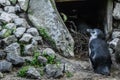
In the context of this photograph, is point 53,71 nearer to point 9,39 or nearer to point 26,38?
point 26,38

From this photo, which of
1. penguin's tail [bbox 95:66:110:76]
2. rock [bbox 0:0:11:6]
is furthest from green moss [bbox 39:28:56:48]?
penguin's tail [bbox 95:66:110:76]

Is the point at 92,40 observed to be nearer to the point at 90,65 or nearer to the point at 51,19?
the point at 90,65

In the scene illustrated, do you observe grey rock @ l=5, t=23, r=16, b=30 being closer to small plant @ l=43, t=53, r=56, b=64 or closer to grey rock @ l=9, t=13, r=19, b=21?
grey rock @ l=9, t=13, r=19, b=21

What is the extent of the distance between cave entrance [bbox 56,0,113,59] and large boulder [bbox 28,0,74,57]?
518mm

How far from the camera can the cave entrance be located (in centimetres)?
873

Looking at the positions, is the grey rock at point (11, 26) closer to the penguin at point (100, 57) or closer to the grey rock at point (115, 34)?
the penguin at point (100, 57)

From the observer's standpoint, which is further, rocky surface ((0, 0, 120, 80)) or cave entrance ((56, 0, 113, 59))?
cave entrance ((56, 0, 113, 59))

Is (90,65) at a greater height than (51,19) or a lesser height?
lesser

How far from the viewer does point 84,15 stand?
31.2 ft

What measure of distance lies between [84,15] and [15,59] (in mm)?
3124

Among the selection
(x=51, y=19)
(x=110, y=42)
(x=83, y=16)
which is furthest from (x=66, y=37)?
(x=83, y=16)

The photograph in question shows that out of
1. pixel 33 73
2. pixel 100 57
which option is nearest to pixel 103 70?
pixel 100 57

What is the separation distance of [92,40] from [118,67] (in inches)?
25.6

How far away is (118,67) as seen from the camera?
7312 millimetres
